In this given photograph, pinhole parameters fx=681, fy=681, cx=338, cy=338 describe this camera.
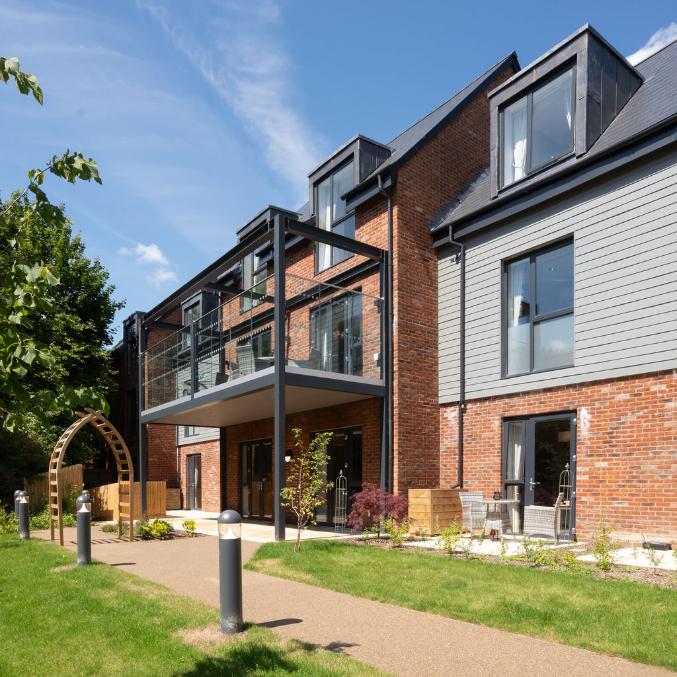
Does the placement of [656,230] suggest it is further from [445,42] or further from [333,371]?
[333,371]

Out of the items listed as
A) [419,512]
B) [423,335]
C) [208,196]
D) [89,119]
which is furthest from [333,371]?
[89,119]

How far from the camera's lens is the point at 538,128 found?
42.7 ft

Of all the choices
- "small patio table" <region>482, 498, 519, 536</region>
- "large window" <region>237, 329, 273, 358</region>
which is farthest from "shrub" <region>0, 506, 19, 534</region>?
"small patio table" <region>482, 498, 519, 536</region>

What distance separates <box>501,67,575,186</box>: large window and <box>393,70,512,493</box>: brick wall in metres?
1.69

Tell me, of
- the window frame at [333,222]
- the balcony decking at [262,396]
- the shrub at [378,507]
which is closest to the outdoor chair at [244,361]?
the balcony decking at [262,396]

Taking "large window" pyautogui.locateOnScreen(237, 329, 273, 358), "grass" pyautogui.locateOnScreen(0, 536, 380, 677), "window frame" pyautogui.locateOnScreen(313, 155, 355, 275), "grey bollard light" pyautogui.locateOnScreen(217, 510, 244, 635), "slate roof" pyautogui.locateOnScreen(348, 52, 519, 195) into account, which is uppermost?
"slate roof" pyautogui.locateOnScreen(348, 52, 519, 195)

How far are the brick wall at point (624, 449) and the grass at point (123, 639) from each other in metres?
6.83

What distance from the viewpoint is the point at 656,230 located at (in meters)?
10.5

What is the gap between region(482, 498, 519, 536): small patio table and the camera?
11273 millimetres

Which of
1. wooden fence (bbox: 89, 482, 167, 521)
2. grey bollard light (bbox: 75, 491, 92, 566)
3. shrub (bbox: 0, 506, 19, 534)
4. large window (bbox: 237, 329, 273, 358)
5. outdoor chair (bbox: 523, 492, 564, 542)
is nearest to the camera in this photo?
grey bollard light (bbox: 75, 491, 92, 566)

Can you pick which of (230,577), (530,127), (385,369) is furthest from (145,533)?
(530,127)

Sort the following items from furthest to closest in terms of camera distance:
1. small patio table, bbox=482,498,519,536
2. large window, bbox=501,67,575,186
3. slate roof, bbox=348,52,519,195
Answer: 1. slate roof, bbox=348,52,519,195
2. large window, bbox=501,67,575,186
3. small patio table, bbox=482,498,519,536

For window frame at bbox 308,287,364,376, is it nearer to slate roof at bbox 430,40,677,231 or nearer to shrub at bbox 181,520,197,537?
slate roof at bbox 430,40,677,231

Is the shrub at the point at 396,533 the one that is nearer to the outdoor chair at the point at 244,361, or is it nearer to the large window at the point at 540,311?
the large window at the point at 540,311
